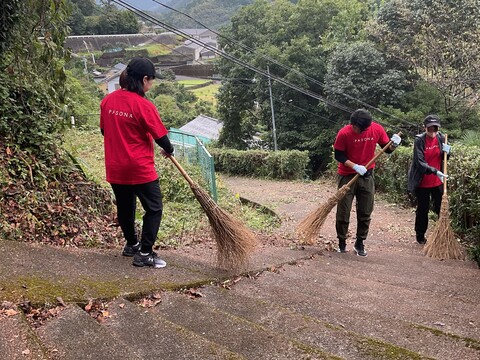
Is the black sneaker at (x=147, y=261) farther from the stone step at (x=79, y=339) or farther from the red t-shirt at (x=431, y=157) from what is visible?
the red t-shirt at (x=431, y=157)

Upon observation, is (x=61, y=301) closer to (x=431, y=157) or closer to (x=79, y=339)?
(x=79, y=339)

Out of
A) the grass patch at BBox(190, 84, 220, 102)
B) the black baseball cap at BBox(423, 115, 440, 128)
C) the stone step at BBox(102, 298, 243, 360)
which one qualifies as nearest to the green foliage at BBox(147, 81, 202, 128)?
the grass patch at BBox(190, 84, 220, 102)

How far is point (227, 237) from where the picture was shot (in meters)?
3.74

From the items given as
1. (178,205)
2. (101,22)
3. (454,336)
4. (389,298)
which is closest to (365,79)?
(178,205)

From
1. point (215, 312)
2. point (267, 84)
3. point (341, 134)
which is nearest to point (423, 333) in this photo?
point (215, 312)

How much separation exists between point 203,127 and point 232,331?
33.6 metres

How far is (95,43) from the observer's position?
5122 centimetres

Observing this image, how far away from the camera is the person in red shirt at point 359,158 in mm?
4741

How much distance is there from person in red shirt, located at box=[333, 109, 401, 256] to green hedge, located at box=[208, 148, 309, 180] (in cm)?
1396

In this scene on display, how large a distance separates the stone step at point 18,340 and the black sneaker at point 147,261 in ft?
4.28

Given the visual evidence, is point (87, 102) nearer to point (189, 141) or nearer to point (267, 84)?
point (267, 84)

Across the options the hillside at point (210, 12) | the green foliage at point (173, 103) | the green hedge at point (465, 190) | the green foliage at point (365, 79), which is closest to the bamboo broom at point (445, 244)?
the green hedge at point (465, 190)

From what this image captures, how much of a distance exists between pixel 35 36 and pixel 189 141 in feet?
27.3

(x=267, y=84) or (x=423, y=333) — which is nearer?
(x=423, y=333)
